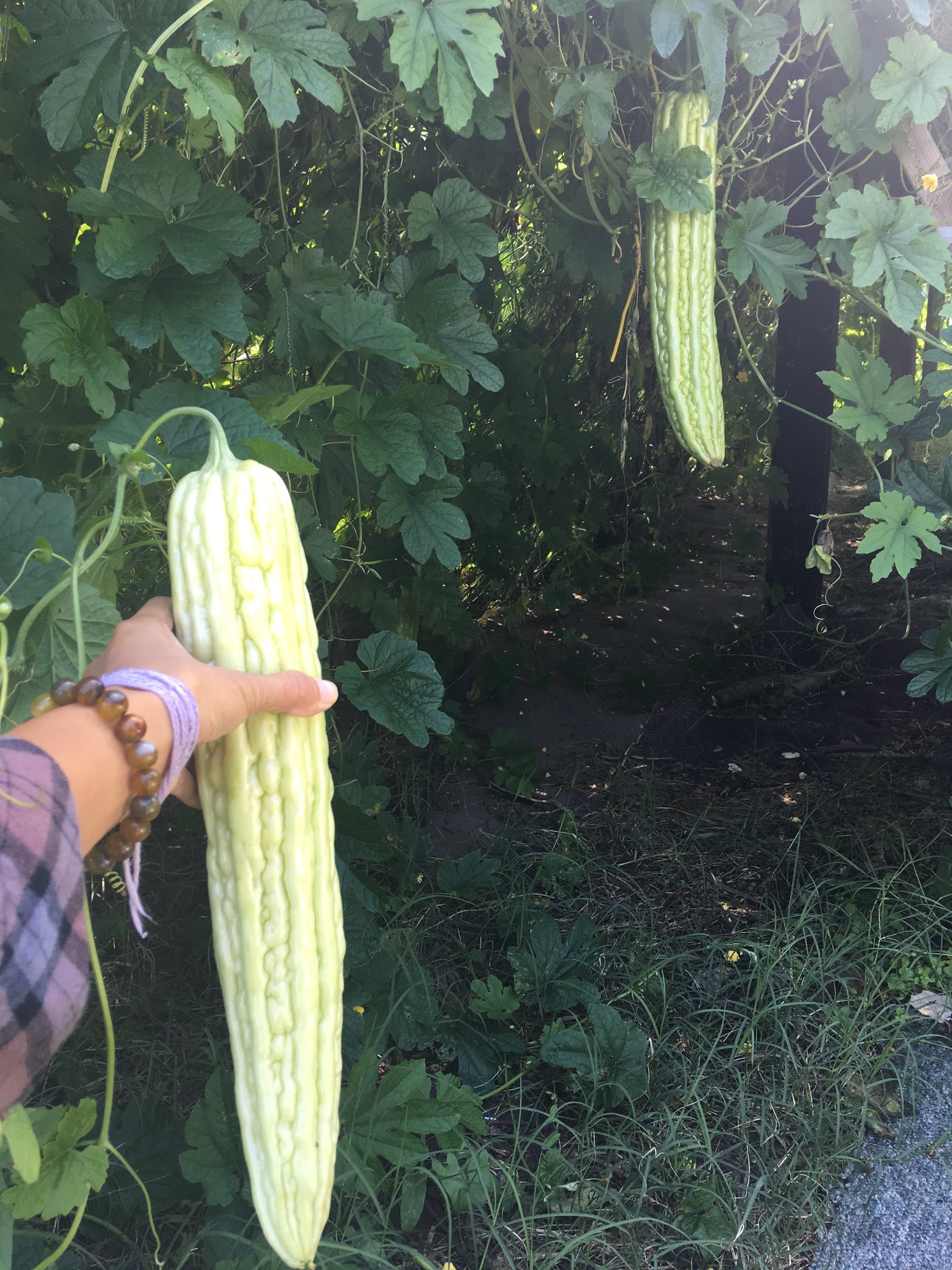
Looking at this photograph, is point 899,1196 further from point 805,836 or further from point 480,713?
point 480,713

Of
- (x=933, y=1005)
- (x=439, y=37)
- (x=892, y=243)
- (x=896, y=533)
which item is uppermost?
(x=439, y=37)

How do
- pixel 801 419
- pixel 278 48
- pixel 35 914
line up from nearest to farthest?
pixel 35 914
pixel 278 48
pixel 801 419

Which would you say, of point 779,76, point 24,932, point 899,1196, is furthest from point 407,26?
point 899,1196

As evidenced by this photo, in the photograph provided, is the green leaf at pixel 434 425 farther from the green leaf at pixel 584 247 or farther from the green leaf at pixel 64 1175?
the green leaf at pixel 64 1175

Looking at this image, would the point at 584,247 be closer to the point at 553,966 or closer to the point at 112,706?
the point at 553,966

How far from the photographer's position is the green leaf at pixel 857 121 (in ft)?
6.98

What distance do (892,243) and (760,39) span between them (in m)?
0.45

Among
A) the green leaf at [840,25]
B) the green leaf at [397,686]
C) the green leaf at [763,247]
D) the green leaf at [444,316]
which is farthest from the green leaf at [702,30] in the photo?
the green leaf at [397,686]

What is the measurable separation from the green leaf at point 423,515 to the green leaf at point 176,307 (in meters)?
0.55

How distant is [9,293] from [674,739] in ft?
9.02

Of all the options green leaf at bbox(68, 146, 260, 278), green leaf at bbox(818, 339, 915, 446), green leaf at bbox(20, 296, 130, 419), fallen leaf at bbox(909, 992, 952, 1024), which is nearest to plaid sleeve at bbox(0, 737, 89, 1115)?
green leaf at bbox(20, 296, 130, 419)

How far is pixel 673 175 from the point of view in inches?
70.7

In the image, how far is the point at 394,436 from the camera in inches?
68.2

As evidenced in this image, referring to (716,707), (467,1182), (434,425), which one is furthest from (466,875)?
(716,707)
